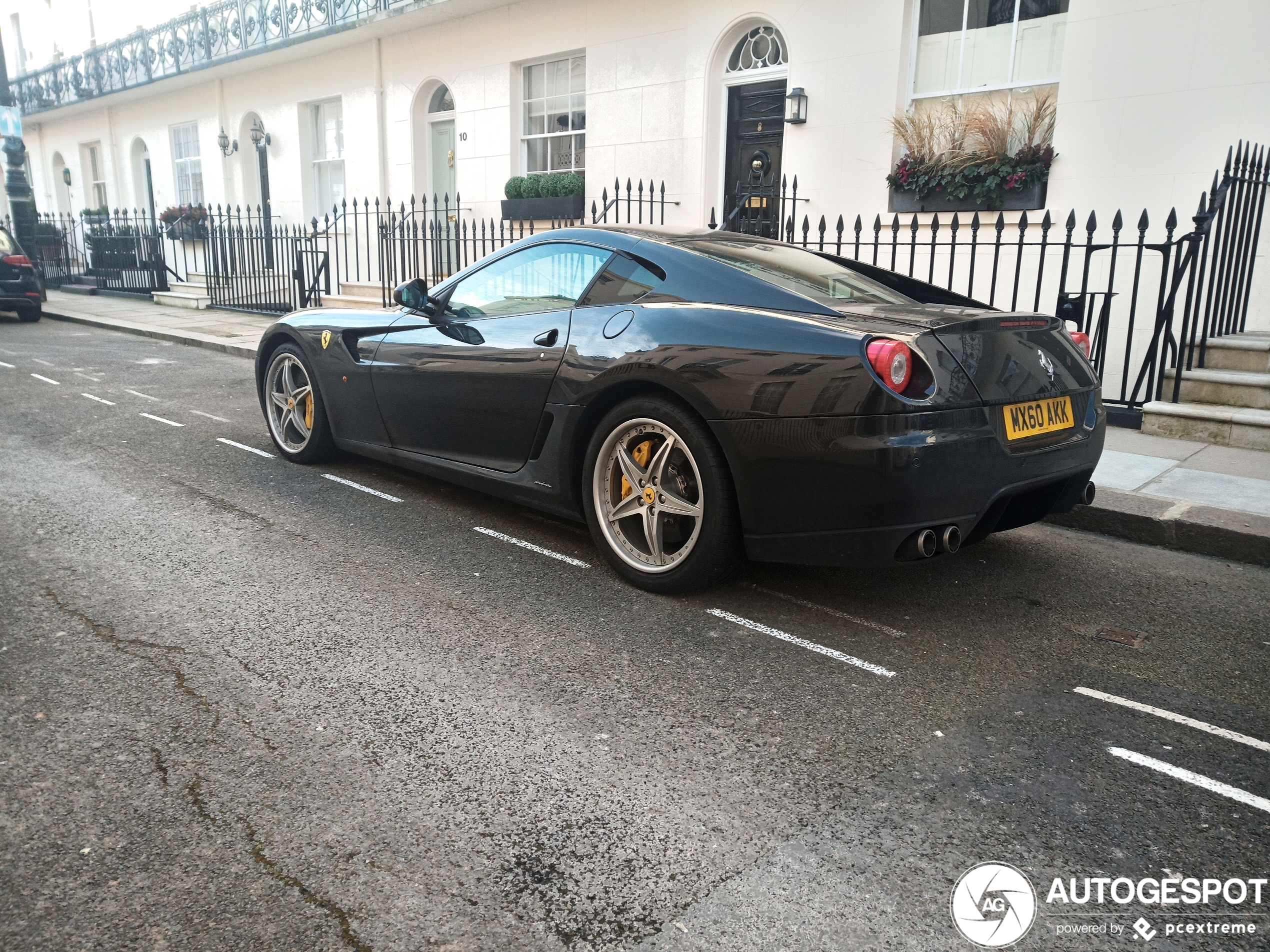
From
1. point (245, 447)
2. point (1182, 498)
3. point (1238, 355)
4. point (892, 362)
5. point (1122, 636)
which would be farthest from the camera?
point (1238, 355)

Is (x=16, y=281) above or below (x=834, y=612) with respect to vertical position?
above

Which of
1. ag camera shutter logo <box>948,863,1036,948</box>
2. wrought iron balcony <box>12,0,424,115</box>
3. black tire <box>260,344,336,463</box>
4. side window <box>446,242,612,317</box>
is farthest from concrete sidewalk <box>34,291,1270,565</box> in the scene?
wrought iron balcony <box>12,0,424,115</box>

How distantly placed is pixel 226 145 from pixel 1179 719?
22930 millimetres

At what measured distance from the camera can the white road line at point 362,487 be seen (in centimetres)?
535

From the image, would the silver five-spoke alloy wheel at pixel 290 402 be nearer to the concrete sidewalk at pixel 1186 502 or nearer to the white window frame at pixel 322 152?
the concrete sidewalk at pixel 1186 502

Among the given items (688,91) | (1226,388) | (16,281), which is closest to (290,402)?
(1226,388)

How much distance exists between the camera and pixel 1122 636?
358cm

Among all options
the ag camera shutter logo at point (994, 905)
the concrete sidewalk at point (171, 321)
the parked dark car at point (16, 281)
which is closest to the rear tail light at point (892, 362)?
the ag camera shutter logo at point (994, 905)

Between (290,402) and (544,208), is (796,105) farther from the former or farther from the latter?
(290,402)

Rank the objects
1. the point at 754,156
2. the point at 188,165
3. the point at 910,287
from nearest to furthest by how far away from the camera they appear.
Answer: the point at 910,287
the point at 754,156
the point at 188,165

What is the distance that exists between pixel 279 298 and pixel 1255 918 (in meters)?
17.5

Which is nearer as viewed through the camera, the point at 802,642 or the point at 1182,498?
the point at 802,642

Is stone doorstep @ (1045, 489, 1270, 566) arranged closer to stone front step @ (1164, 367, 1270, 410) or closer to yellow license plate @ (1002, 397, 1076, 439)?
yellow license plate @ (1002, 397, 1076, 439)

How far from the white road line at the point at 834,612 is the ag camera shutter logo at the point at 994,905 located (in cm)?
141
